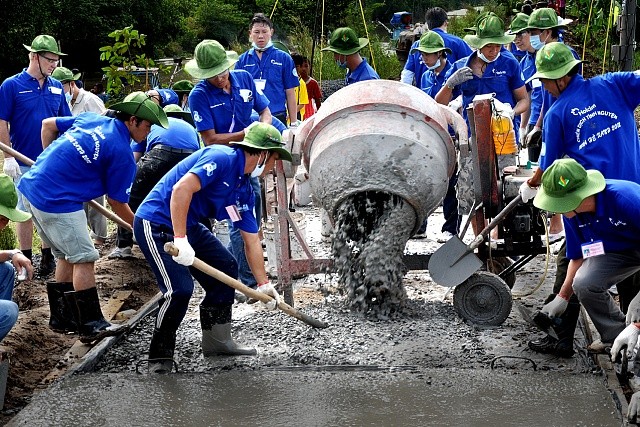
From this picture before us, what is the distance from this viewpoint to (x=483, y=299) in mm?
5715

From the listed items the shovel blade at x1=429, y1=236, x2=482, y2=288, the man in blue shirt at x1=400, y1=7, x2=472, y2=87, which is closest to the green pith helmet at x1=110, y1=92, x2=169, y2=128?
the shovel blade at x1=429, y1=236, x2=482, y2=288

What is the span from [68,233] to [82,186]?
0.31m

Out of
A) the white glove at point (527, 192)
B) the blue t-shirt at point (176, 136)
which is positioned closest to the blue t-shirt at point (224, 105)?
the blue t-shirt at point (176, 136)

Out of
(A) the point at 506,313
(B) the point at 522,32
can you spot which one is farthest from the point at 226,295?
(B) the point at 522,32

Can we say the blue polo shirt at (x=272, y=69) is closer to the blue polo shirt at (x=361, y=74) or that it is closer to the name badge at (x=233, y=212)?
the blue polo shirt at (x=361, y=74)

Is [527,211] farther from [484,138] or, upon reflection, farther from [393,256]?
[393,256]

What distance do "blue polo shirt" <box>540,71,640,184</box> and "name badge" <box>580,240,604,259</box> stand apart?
71 centimetres

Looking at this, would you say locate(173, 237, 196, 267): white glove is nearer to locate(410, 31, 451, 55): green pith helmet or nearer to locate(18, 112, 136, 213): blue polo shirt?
locate(18, 112, 136, 213): blue polo shirt

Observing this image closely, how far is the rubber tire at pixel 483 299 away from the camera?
5684 mm

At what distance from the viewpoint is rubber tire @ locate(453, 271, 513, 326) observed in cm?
568

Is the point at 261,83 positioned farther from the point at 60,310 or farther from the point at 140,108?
the point at 60,310

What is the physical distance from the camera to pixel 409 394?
4.65m

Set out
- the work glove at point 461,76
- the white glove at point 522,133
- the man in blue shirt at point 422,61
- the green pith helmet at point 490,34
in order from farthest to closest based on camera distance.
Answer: the man in blue shirt at point 422,61, the white glove at point 522,133, the green pith helmet at point 490,34, the work glove at point 461,76

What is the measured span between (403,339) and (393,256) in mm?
615
